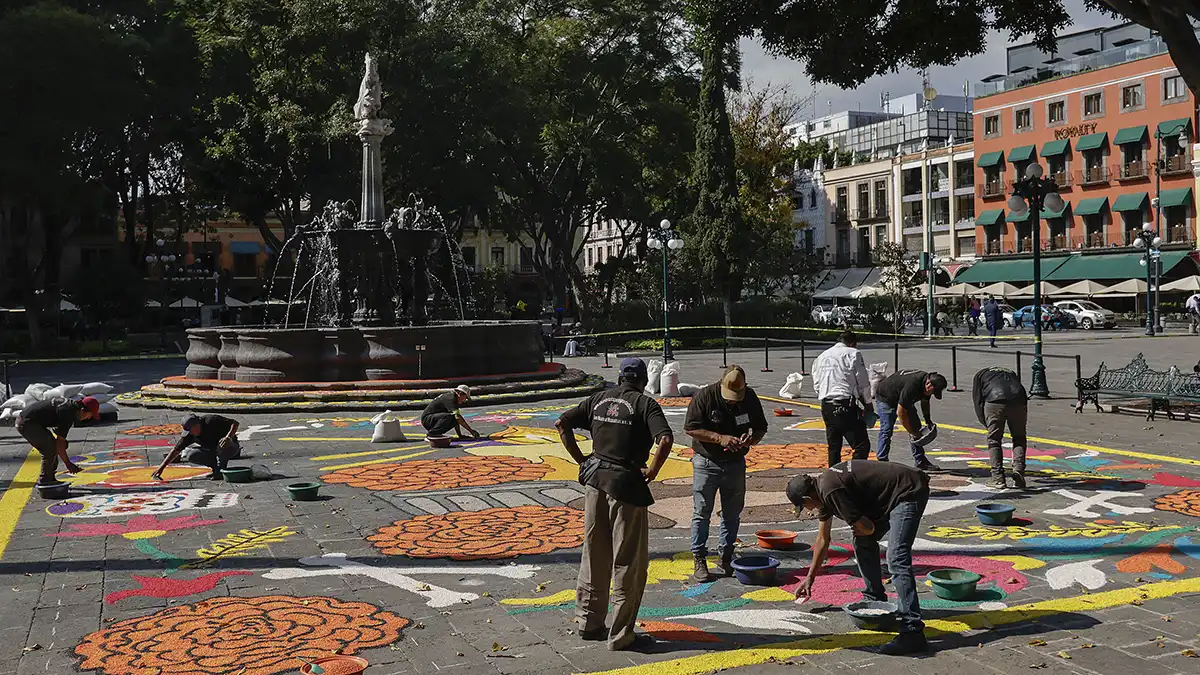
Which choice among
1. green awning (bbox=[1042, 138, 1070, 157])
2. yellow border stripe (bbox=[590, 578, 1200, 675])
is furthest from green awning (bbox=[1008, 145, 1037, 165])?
yellow border stripe (bbox=[590, 578, 1200, 675])

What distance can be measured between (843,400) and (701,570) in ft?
11.4

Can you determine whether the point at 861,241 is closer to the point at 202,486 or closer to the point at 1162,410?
the point at 1162,410

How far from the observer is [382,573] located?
8070mm

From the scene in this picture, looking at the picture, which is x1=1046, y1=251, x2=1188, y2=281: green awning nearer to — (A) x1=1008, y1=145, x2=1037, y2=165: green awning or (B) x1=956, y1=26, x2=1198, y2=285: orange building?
(B) x1=956, y1=26, x2=1198, y2=285: orange building

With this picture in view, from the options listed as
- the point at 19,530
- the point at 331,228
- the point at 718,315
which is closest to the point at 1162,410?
the point at 19,530

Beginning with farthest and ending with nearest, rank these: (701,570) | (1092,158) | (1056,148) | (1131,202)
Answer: (1056,148) < (1092,158) < (1131,202) < (701,570)

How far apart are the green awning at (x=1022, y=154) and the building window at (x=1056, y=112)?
162cm

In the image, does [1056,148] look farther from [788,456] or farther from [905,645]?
[905,645]

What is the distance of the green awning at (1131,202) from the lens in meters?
54.2

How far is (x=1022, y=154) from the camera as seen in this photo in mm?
59750

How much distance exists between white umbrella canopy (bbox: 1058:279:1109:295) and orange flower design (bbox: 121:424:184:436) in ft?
151

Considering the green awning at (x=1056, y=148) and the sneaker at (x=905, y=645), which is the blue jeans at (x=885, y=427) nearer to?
the sneaker at (x=905, y=645)

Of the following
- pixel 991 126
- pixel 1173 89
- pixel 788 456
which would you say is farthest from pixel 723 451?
pixel 991 126

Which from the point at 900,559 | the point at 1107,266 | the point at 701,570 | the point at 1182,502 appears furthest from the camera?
the point at 1107,266
